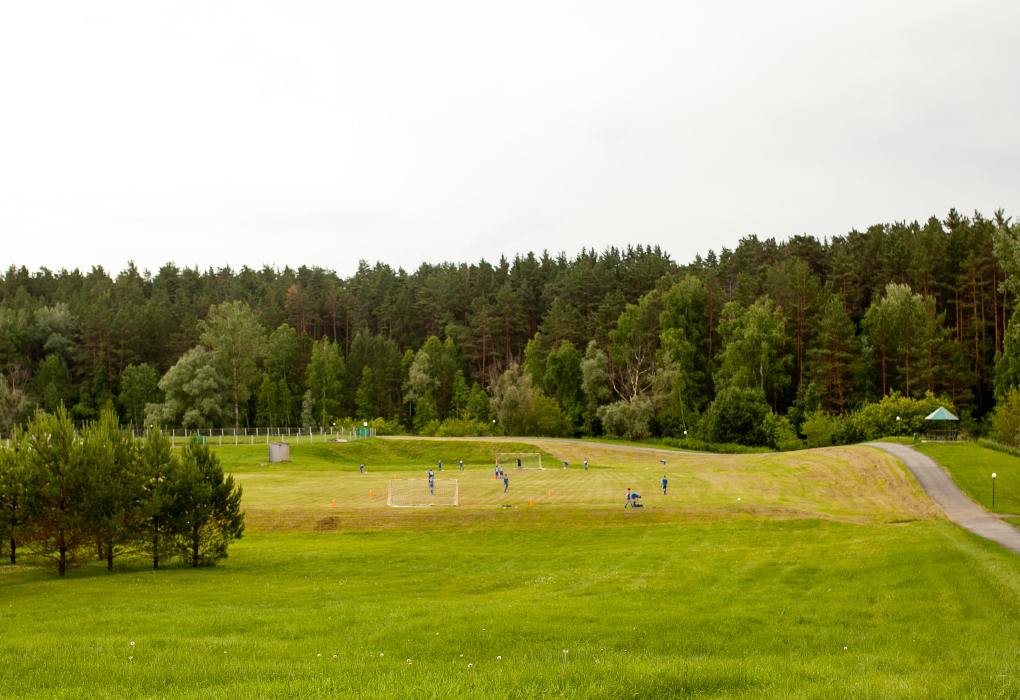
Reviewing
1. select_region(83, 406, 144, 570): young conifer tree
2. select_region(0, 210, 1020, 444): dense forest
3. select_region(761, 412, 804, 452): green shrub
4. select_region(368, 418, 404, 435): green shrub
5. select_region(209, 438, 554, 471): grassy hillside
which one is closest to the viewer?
select_region(83, 406, 144, 570): young conifer tree

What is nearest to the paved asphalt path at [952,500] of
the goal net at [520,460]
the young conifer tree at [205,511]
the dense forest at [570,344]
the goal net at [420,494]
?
the dense forest at [570,344]

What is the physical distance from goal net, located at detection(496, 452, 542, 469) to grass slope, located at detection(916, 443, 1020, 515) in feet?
107

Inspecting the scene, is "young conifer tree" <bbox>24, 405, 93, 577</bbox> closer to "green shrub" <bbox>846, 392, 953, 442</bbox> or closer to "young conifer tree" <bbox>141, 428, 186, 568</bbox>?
"young conifer tree" <bbox>141, 428, 186, 568</bbox>

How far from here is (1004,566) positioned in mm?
21406

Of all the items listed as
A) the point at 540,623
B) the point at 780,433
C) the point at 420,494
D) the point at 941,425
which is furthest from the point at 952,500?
the point at 780,433

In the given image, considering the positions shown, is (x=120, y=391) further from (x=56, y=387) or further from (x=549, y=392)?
(x=549, y=392)

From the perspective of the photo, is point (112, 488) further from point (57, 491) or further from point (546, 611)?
point (546, 611)

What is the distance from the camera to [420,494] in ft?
147

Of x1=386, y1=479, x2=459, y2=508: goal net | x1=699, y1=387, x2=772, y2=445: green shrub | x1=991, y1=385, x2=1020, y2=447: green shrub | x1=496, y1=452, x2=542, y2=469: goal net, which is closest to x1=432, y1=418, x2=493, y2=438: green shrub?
x1=496, y1=452, x2=542, y2=469: goal net

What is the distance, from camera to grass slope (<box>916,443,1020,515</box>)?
124ft

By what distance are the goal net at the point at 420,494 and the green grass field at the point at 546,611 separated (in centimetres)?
341

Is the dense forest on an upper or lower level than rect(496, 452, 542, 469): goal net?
upper

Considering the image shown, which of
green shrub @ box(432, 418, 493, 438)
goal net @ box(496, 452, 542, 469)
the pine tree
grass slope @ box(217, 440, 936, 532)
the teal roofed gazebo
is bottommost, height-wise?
goal net @ box(496, 452, 542, 469)

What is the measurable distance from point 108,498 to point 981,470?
46.2 metres
